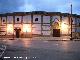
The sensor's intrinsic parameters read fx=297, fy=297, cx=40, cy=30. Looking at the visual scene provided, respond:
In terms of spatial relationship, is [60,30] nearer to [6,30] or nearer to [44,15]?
[44,15]

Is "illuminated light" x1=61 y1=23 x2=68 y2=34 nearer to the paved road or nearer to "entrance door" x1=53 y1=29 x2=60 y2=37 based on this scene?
"entrance door" x1=53 y1=29 x2=60 y2=37

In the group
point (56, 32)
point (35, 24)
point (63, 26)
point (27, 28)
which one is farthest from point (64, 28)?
point (27, 28)

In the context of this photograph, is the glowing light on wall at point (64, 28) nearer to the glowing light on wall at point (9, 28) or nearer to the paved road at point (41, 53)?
the glowing light on wall at point (9, 28)

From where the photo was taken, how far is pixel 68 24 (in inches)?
3223

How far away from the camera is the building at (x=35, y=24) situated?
266 feet

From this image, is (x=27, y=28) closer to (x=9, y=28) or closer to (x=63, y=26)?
(x=9, y=28)

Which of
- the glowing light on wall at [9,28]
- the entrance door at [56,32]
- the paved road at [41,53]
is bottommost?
the paved road at [41,53]

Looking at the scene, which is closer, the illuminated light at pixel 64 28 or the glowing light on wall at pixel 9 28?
the illuminated light at pixel 64 28

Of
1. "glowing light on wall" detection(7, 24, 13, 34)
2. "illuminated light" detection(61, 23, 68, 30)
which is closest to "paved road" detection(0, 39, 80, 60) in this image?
"illuminated light" detection(61, 23, 68, 30)

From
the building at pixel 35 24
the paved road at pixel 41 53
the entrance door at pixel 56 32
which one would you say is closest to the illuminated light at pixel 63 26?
the building at pixel 35 24

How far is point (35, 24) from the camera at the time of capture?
81500 millimetres

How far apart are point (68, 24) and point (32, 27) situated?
9.97 metres

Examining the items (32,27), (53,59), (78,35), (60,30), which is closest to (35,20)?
(32,27)

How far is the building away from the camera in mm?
81188
